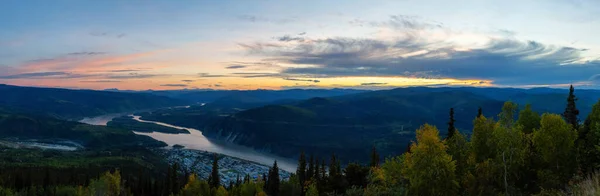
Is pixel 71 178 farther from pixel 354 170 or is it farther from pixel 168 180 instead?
pixel 354 170

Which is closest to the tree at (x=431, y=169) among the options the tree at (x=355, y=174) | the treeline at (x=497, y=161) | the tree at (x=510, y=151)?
the treeline at (x=497, y=161)

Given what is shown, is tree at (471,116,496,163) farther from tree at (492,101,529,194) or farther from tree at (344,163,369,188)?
tree at (344,163,369,188)

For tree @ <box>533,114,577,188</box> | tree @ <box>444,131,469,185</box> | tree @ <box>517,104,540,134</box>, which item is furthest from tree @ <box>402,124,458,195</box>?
tree @ <box>517,104,540,134</box>

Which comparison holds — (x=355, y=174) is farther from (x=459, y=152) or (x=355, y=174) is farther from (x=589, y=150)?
(x=589, y=150)

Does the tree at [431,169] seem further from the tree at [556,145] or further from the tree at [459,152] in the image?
the tree at [556,145]

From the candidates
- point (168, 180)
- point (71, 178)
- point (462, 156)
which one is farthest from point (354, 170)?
point (71, 178)

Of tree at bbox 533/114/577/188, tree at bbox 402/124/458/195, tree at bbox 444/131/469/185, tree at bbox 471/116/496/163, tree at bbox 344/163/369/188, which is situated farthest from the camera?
tree at bbox 344/163/369/188

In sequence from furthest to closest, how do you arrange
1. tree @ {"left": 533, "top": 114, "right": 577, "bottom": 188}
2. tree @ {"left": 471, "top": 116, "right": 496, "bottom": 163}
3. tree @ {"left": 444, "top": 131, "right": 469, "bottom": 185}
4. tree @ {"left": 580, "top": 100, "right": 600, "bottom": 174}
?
tree @ {"left": 471, "top": 116, "right": 496, "bottom": 163} < tree @ {"left": 533, "top": 114, "right": 577, "bottom": 188} < tree @ {"left": 444, "top": 131, "right": 469, "bottom": 185} < tree @ {"left": 580, "top": 100, "right": 600, "bottom": 174}
